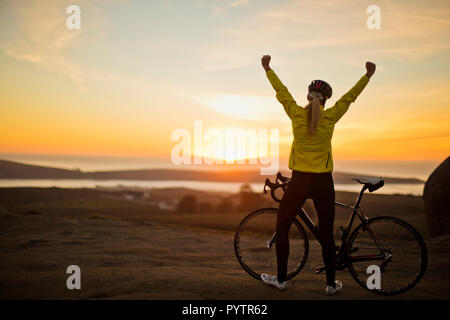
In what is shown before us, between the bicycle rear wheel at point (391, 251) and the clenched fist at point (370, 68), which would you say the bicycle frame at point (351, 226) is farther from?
the clenched fist at point (370, 68)

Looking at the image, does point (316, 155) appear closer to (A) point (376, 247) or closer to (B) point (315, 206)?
(B) point (315, 206)

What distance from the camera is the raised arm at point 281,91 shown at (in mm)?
4531

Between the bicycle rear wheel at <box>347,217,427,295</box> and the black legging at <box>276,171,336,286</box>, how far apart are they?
45 centimetres

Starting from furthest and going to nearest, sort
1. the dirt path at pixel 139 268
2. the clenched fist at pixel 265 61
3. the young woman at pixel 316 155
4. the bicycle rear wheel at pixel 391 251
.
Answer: the clenched fist at pixel 265 61
the bicycle rear wheel at pixel 391 251
the dirt path at pixel 139 268
the young woman at pixel 316 155

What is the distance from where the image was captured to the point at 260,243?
18.2 ft

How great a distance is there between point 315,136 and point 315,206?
90 centimetres

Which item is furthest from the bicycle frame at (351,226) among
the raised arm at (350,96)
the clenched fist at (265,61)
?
the clenched fist at (265,61)

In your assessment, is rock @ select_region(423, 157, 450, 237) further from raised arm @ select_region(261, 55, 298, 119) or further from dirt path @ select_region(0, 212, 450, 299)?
raised arm @ select_region(261, 55, 298, 119)

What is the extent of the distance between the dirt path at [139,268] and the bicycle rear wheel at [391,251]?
7.9 inches

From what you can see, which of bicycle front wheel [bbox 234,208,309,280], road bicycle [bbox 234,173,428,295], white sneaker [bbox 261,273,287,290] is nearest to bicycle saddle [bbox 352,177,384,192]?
road bicycle [bbox 234,173,428,295]

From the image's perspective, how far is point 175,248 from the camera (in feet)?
28.4
